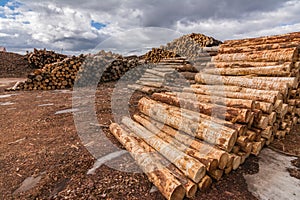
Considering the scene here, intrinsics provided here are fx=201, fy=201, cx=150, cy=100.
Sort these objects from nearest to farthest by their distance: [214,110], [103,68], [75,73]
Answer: [214,110] → [75,73] → [103,68]

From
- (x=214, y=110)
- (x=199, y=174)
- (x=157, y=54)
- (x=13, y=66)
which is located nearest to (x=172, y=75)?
(x=214, y=110)

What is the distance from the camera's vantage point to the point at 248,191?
271 cm

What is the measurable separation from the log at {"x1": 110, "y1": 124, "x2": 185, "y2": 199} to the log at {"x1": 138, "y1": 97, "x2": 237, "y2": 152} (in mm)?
832

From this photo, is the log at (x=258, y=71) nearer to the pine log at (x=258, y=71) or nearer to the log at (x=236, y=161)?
the pine log at (x=258, y=71)

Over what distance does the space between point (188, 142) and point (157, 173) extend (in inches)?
36.3

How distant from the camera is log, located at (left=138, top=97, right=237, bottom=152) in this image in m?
2.99

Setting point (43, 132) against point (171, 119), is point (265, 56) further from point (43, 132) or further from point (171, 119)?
point (43, 132)

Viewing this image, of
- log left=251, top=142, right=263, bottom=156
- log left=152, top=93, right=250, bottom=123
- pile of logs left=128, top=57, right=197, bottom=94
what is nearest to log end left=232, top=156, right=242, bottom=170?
log left=251, top=142, right=263, bottom=156

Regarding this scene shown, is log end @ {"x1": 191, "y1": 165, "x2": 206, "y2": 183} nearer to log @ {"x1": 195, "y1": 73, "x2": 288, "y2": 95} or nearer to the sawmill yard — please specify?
the sawmill yard

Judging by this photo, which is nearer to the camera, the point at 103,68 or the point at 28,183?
the point at 28,183

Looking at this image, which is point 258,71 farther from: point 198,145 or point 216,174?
point 216,174

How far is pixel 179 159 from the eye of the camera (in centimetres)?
282

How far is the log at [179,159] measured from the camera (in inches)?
101

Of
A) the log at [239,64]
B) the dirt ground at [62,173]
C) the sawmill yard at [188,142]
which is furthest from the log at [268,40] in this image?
the dirt ground at [62,173]
